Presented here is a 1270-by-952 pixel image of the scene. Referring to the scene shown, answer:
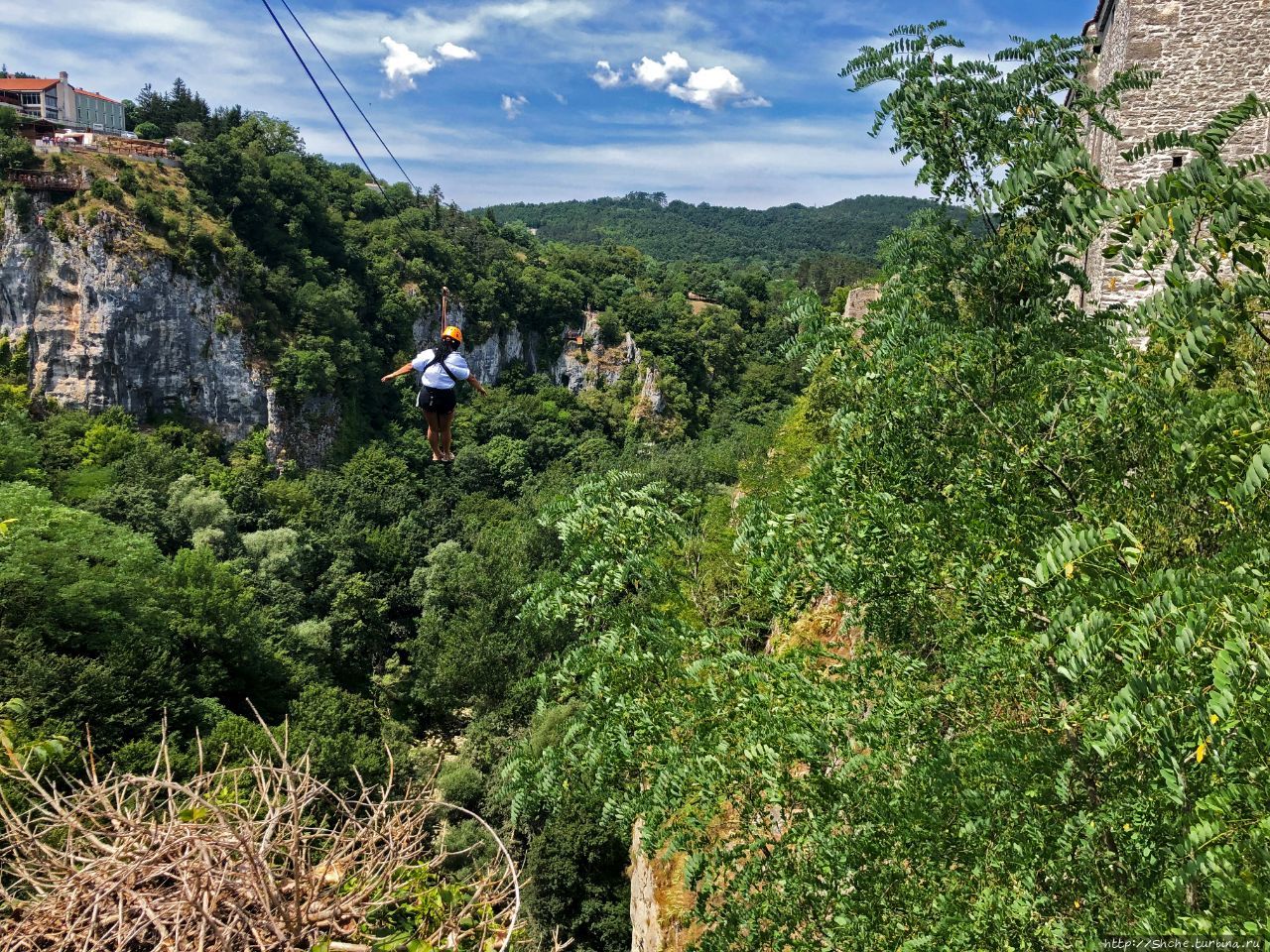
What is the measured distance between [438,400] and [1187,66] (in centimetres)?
1457

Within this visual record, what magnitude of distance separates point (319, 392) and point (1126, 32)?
189 ft

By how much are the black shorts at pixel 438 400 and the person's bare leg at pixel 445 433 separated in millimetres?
113

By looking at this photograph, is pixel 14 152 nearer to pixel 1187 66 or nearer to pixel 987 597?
pixel 1187 66

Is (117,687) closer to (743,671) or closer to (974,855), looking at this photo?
(743,671)

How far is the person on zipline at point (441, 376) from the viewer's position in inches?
341

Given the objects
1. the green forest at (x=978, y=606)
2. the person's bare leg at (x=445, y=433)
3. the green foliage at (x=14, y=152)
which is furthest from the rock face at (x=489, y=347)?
the green forest at (x=978, y=606)

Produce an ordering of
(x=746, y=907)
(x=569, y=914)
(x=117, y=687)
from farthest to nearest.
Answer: (x=117, y=687) < (x=569, y=914) < (x=746, y=907)

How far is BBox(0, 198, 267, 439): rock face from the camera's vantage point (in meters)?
50.0

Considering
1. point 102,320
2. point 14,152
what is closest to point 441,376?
point 102,320

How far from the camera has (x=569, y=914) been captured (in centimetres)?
2039

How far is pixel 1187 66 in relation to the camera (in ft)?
44.9

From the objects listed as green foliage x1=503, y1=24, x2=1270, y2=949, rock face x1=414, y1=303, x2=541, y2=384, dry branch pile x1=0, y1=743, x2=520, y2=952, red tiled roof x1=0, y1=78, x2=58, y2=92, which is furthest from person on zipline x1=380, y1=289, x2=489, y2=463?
red tiled roof x1=0, y1=78, x2=58, y2=92

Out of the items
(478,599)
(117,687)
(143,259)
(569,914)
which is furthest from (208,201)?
(569,914)

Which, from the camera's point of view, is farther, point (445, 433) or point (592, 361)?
point (592, 361)
